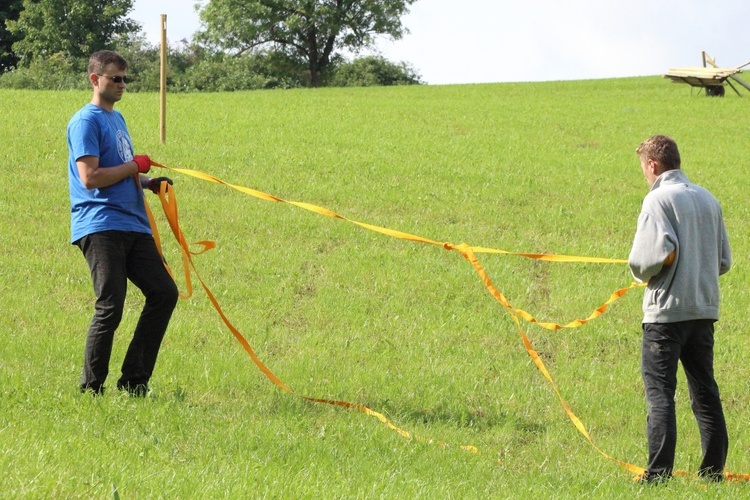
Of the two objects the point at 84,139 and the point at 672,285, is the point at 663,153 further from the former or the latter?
the point at 84,139

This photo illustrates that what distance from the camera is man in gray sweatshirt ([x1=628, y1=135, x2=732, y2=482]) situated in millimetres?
5668

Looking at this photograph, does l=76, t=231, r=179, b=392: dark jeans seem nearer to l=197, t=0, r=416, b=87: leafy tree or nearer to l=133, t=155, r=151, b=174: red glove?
l=133, t=155, r=151, b=174: red glove

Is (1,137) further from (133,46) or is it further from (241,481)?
(133,46)

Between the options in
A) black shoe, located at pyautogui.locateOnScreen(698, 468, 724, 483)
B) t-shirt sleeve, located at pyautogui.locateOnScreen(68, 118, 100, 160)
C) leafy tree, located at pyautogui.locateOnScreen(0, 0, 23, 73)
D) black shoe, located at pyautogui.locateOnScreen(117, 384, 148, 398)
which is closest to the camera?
black shoe, located at pyautogui.locateOnScreen(698, 468, 724, 483)

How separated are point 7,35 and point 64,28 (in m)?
4.95

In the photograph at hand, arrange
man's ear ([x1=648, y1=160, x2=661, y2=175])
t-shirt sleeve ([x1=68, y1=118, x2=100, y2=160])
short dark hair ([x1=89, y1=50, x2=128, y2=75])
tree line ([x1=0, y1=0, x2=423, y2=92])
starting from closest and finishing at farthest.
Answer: man's ear ([x1=648, y1=160, x2=661, y2=175])
t-shirt sleeve ([x1=68, y1=118, x2=100, y2=160])
short dark hair ([x1=89, y1=50, x2=128, y2=75])
tree line ([x1=0, y1=0, x2=423, y2=92])

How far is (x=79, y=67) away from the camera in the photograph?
48.8 m

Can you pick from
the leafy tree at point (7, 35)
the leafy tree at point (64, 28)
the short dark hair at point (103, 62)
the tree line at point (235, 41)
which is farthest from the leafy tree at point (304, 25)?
the short dark hair at point (103, 62)

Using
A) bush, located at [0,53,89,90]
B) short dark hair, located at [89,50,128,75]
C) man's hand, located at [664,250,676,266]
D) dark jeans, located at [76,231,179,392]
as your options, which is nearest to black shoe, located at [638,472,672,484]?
man's hand, located at [664,250,676,266]

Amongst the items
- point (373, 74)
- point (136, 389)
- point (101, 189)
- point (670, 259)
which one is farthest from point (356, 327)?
point (373, 74)

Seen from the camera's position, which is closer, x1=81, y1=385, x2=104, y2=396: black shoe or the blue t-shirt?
the blue t-shirt

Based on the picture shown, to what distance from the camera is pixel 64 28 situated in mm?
50344

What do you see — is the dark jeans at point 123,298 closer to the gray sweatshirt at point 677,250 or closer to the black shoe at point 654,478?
the gray sweatshirt at point 677,250

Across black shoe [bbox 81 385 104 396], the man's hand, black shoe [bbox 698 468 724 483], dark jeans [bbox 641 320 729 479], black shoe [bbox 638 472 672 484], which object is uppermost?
the man's hand
